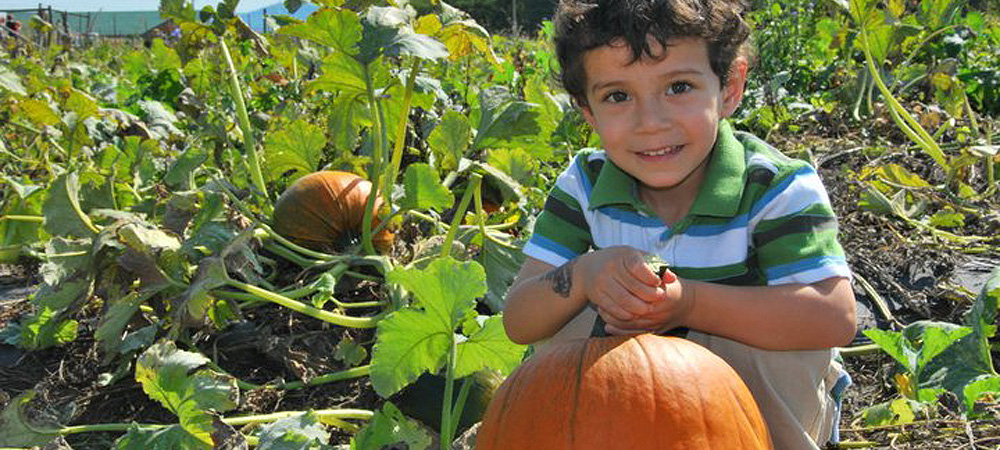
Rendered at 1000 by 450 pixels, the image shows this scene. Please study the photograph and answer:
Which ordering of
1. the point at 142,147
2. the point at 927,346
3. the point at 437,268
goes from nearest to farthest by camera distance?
the point at 437,268, the point at 927,346, the point at 142,147

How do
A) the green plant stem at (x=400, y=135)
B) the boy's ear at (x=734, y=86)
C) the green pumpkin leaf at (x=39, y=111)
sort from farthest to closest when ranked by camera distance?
the green pumpkin leaf at (x=39, y=111) < the green plant stem at (x=400, y=135) < the boy's ear at (x=734, y=86)

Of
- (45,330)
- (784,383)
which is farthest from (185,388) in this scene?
(784,383)

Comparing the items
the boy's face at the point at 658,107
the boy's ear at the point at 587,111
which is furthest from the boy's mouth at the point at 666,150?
the boy's ear at the point at 587,111

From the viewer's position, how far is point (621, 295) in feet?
4.60

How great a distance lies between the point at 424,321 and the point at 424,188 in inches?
31.9

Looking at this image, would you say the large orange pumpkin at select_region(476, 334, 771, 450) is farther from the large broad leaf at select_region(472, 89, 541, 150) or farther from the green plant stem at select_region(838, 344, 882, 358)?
the large broad leaf at select_region(472, 89, 541, 150)

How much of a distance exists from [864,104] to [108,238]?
337cm

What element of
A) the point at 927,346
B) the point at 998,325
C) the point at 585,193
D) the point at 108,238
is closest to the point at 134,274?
→ the point at 108,238

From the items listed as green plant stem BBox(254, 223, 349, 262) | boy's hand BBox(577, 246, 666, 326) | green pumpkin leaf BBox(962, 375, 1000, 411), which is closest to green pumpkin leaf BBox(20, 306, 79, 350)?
green plant stem BBox(254, 223, 349, 262)

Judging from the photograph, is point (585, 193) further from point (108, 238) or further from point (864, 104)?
point (864, 104)

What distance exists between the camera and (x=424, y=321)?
161 centimetres

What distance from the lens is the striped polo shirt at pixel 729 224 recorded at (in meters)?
1.56

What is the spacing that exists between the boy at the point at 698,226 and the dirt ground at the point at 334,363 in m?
0.33

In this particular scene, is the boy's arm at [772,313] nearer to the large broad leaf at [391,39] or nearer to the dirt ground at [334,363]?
the dirt ground at [334,363]
